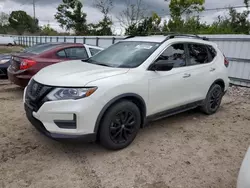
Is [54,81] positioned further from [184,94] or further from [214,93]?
[214,93]

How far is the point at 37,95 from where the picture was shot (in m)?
2.88

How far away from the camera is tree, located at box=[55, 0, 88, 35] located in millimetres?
38138

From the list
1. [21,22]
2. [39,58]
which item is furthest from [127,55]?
[21,22]

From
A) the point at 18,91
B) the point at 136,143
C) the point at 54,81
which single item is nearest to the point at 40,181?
the point at 54,81

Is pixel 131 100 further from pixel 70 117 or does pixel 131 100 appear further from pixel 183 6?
pixel 183 6

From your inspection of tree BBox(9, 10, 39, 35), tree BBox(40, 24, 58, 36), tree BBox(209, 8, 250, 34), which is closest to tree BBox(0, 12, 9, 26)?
tree BBox(9, 10, 39, 35)

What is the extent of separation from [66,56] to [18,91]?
1729mm

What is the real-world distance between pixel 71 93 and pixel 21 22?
2645 inches

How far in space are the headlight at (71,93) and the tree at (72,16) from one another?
34577mm

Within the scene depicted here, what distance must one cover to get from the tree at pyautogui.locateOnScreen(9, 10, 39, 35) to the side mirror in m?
63.3

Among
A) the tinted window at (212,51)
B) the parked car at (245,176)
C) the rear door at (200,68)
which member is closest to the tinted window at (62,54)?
the rear door at (200,68)

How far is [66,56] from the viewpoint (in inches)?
231

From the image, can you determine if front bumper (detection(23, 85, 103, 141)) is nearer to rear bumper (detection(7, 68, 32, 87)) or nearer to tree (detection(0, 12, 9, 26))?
rear bumper (detection(7, 68, 32, 87))

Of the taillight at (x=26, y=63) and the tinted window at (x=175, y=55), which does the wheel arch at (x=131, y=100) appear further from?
the taillight at (x=26, y=63)
